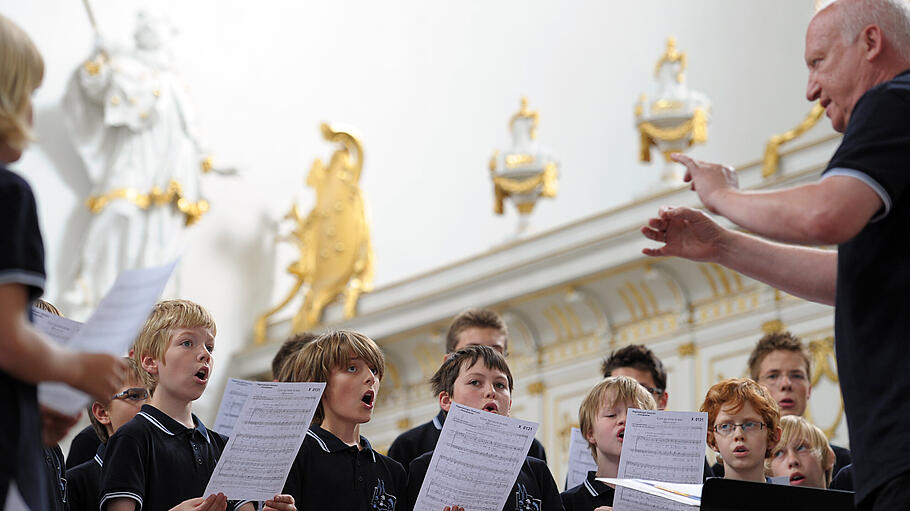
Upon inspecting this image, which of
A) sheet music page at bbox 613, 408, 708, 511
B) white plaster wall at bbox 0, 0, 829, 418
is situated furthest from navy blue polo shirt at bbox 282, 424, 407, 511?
white plaster wall at bbox 0, 0, 829, 418

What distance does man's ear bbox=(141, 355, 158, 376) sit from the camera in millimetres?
3615

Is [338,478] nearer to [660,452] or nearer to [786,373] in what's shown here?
[660,452]

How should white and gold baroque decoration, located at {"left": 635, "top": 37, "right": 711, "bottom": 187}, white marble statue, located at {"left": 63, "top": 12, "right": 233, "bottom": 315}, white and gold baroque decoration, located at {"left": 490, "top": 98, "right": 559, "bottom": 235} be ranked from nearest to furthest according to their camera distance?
white and gold baroque decoration, located at {"left": 635, "top": 37, "right": 711, "bottom": 187} → white and gold baroque decoration, located at {"left": 490, "top": 98, "right": 559, "bottom": 235} → white marble statue, located at {"left": 63, "top": 12, "right": 233, "bottom": 315}

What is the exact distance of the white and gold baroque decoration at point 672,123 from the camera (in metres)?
7.92

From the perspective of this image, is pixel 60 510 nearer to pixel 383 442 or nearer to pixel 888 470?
pixel 888 470

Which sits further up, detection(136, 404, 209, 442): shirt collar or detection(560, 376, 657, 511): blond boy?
detection(560, 376, 657, 511): blond boy

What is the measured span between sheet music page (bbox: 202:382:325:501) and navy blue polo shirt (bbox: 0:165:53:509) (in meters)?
1.17

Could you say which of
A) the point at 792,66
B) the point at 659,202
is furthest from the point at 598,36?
the point at 659,202

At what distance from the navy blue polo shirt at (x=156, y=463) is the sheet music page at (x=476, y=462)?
0.54 meters

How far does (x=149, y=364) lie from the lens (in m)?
3.63

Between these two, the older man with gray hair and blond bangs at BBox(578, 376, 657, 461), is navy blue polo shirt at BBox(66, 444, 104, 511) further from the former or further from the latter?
the older man with gray hair

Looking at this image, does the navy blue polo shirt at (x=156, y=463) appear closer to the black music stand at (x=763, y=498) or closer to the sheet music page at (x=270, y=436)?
the sheet music page at (x=270, y=436)

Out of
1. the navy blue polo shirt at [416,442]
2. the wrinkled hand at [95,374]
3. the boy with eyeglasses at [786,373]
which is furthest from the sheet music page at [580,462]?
the wrinkled hand at [95,374]

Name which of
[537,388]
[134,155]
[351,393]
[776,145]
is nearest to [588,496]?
[351,393]
